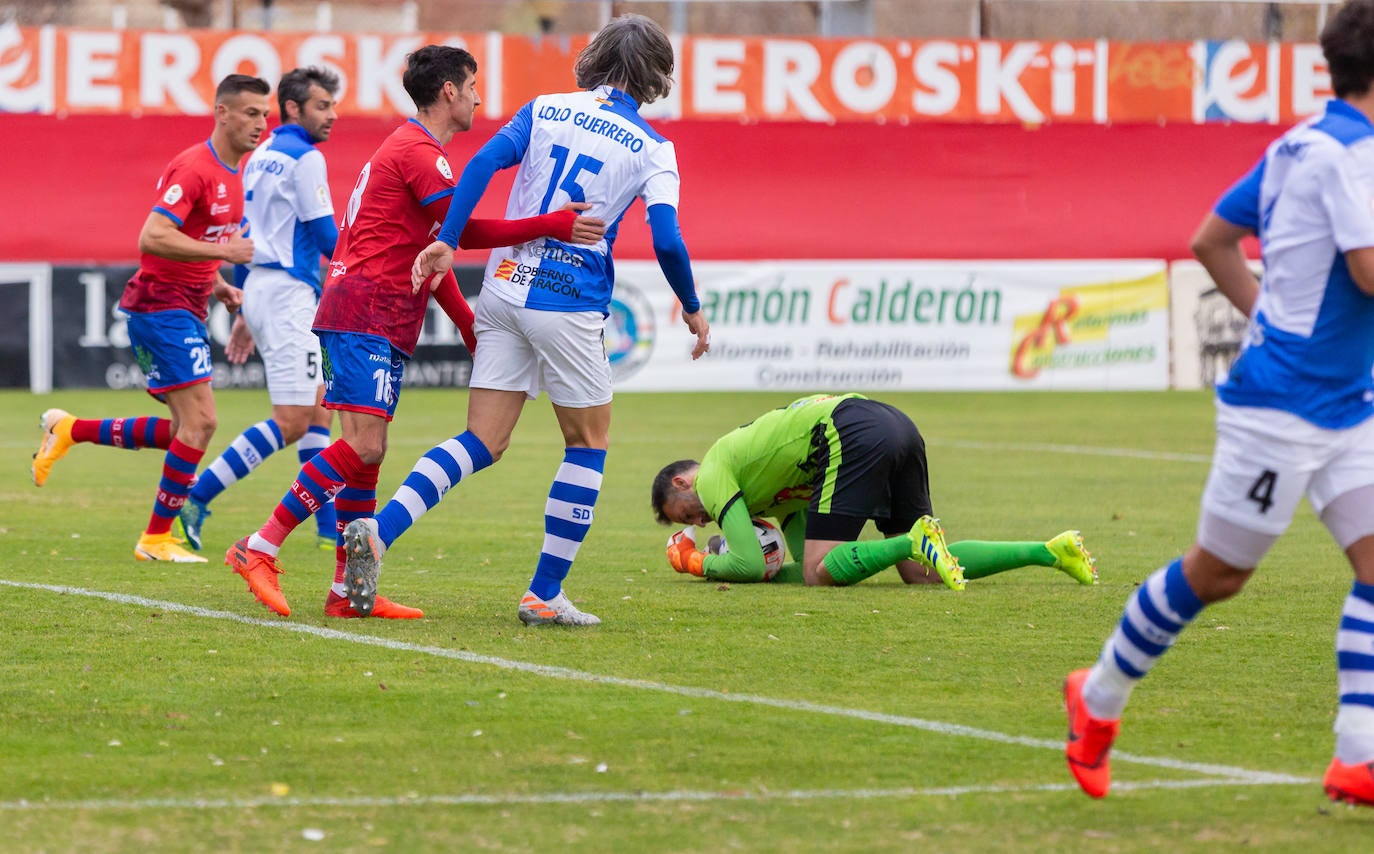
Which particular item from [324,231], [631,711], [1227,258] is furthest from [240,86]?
[1227,258]

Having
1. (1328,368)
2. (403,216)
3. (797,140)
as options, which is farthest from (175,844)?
(797,140)

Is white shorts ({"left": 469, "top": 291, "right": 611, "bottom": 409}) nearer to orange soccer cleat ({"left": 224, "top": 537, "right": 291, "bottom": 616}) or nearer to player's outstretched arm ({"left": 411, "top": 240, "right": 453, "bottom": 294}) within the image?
player's outstretched arm ({"left": 411, "top": 240, "right": 453, "bottom": 294})

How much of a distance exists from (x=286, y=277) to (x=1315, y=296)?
249 inches

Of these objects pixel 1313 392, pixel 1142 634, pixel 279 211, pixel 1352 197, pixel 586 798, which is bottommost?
pixel 586 798

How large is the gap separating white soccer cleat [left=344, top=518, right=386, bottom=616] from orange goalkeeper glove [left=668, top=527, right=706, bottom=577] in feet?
6.37

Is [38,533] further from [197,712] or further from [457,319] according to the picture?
[197,712]

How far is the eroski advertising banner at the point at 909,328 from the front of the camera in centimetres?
2161

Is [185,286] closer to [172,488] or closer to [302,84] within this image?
[172,488]

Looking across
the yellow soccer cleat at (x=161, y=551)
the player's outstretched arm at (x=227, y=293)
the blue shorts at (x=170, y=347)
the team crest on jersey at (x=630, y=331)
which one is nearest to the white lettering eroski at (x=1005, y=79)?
the team crest on jersey at (x=630, y=331)

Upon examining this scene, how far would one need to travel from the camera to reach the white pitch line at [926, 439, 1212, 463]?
14477 mm

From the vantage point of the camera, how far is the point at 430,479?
6617mm

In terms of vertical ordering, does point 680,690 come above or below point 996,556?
below

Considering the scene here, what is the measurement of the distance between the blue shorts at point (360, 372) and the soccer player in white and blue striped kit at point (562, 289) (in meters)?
0.29

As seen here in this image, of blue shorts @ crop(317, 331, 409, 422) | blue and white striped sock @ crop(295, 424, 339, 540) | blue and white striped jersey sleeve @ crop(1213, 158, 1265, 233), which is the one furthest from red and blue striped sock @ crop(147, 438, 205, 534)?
blue and white striped jersey sleeve @ crop(1213, 158, 1265, 233)
